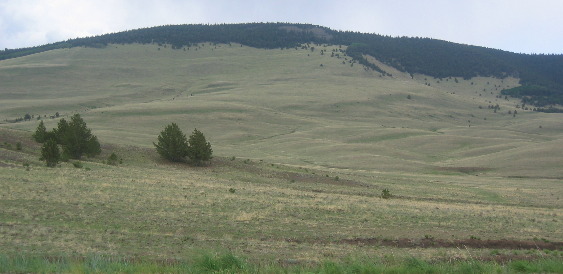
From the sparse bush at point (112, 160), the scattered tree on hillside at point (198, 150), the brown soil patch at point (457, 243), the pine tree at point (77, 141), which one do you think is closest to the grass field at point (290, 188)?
the brown soil patch at point (457, 243)

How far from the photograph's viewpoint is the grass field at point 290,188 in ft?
49.4

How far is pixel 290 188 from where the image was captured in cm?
3453

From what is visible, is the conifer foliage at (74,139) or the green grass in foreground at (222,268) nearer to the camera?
the green grass in foreground at (222,268)

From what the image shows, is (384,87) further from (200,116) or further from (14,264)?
(14,264)

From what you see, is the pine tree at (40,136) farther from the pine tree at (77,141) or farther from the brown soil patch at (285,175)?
the brown soil patch at (285,175)

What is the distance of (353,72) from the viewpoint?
605ft

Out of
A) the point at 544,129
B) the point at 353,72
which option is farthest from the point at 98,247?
the point at 353,72

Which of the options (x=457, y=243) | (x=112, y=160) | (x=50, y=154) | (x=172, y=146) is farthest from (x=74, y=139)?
(x=457, y=243)

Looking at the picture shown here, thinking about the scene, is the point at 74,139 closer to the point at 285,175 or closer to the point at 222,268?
the point at 285,175

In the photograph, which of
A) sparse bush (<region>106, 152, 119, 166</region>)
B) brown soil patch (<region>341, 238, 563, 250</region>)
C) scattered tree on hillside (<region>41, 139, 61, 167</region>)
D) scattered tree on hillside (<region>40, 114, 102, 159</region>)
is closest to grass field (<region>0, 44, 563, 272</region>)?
brown soil patch (<region>341, 238, 563, 250</region>)

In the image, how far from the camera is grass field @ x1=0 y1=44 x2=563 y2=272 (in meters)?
15.0

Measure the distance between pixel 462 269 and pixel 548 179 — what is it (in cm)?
5046

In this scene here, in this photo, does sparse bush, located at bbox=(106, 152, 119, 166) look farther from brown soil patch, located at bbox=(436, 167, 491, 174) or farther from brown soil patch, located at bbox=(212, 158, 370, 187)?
brown soil patch, located at bbox=(436, 167, 491, 174)

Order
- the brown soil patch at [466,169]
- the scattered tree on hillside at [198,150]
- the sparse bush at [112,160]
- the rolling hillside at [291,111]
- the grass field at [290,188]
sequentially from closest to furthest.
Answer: the grass field at [290,188] < the sparse bush at [112,160] < the scattered tree on hillside at [198,150] < the brown soil patch at [466,169] < the rolling hillside at [291,111]
